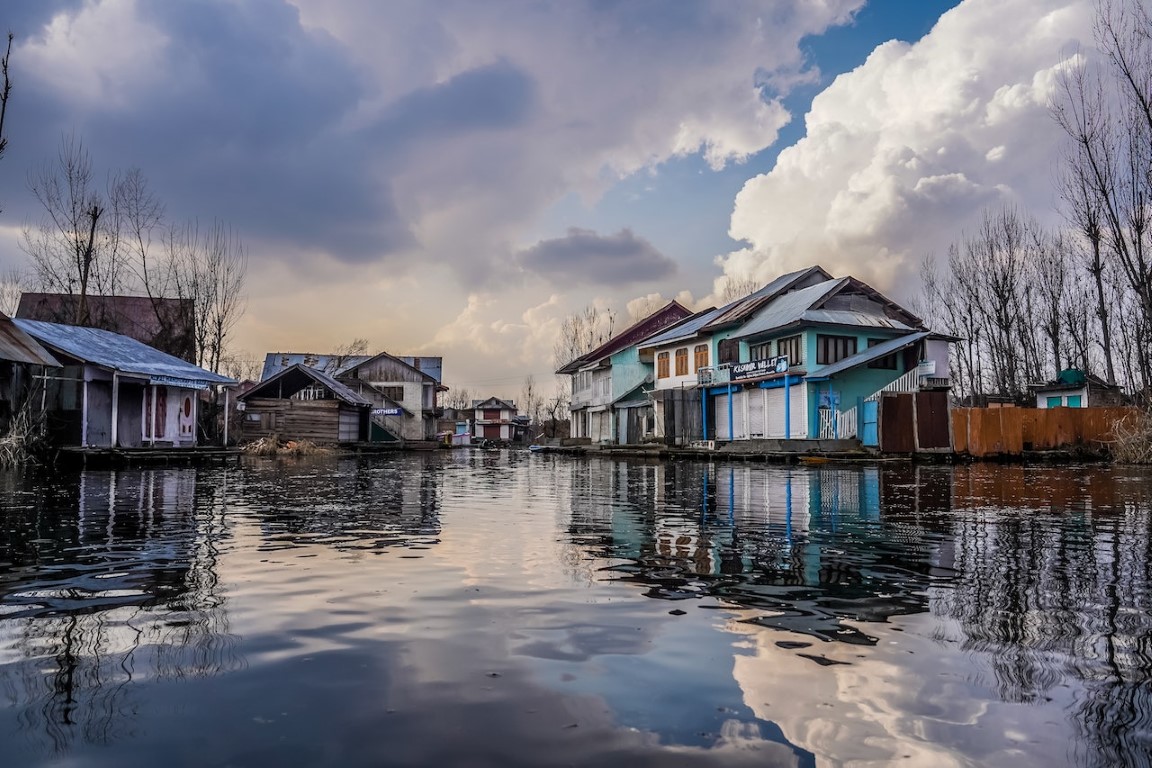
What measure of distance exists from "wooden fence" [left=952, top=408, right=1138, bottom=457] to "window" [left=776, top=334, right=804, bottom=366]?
7365 mm

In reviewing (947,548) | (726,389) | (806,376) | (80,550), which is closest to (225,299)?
(726,389)

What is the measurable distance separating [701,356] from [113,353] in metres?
26.7

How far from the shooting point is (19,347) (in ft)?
68.4

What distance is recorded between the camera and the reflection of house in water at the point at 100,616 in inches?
115

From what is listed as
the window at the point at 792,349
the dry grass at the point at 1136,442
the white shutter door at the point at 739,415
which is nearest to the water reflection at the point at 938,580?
the dry grass at the point at 1136,442

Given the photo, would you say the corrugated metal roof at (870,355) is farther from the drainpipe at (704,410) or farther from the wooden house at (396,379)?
the wooden house at (396,379)

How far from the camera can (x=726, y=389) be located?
125 feet

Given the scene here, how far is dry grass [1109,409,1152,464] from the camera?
2205cm

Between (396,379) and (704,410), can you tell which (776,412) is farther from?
(396,379)

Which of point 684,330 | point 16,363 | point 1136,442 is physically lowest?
point 1136,442

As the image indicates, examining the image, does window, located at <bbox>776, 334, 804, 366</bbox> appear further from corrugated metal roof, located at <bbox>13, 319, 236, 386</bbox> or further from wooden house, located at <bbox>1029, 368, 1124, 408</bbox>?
corrugated metal roof, located at <bbox>13, 319, 236, 386</bbox>

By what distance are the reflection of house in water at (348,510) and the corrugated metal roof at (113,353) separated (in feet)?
35.9

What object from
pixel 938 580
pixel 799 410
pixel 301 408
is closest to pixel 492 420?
pixel 301 408

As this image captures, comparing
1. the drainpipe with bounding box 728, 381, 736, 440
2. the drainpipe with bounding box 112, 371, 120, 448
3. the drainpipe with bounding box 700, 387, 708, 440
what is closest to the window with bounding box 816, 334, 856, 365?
the drainpipe with bounding box 728, 381, 736, 440
